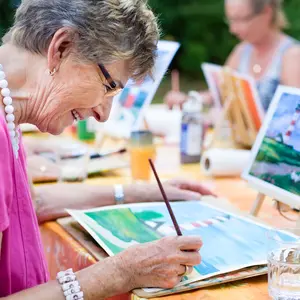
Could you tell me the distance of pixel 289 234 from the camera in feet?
4.50

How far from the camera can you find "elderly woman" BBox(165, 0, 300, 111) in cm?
321

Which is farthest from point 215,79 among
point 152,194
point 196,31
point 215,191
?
point 196,31

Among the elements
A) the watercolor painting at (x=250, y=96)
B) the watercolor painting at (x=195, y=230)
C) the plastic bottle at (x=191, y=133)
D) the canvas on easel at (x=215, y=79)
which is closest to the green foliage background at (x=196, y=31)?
the canvas on easel at (x=215, y=79)

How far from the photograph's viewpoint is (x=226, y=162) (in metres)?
2.18

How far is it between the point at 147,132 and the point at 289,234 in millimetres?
876

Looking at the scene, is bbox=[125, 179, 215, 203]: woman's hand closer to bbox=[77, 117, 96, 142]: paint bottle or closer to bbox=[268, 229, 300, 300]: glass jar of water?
bbox=[268, 229, 300, 300]: glass jar of water

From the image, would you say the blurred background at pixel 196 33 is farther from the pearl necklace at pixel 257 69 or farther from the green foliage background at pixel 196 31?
the pearl necklace at pixel 257 69

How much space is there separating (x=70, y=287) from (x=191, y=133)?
1.29m

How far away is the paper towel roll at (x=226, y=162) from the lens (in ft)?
7.15

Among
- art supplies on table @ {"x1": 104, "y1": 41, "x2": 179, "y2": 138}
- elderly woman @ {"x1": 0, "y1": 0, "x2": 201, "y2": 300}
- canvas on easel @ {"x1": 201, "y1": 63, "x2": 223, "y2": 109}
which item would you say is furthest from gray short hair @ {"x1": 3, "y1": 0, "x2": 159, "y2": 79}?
canvas on easel @ {"x1": 201, "y1": 63, "x2": 223, "y2": 109}

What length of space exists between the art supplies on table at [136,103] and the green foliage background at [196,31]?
647cm

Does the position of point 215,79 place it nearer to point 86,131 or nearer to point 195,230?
point 86,131

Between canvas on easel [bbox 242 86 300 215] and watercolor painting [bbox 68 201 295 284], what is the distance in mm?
116

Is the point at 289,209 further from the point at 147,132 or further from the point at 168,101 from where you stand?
the point at 168,101
